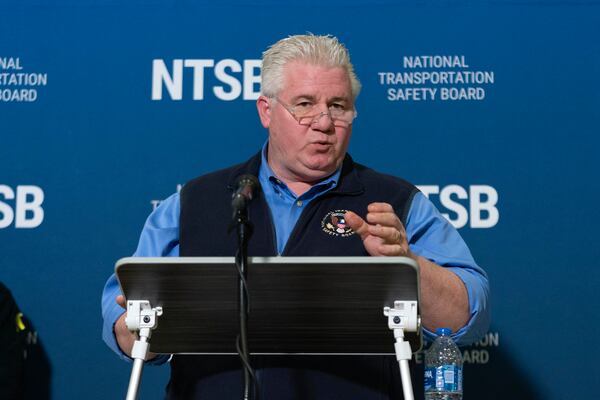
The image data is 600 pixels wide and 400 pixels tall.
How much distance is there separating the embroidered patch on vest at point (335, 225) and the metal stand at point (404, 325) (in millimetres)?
659

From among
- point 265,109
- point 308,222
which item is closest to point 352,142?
point 265,109

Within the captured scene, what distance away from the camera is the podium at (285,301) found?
5.70ft

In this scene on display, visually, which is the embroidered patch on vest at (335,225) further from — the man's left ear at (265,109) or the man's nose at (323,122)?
the man's left ear at (265,109)

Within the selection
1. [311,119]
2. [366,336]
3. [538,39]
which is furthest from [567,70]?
[366,336]

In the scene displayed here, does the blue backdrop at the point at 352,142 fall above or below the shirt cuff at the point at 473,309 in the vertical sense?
above

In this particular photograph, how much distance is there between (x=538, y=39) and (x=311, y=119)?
5.33 feet

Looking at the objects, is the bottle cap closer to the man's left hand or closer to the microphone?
the man's left hand

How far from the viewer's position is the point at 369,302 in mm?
1869

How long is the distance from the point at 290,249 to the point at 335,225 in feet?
0.49

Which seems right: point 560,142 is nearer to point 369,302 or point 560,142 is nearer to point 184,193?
point 184,193

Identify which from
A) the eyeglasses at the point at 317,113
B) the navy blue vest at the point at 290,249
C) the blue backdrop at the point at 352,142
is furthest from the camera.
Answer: the blue backdrop at the point at 352,142

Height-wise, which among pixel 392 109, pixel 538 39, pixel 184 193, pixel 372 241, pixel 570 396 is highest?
pixel 538 39

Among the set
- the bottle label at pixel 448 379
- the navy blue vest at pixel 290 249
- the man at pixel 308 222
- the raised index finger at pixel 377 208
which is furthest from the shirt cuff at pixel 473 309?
the raised index finger at pixel 377 208

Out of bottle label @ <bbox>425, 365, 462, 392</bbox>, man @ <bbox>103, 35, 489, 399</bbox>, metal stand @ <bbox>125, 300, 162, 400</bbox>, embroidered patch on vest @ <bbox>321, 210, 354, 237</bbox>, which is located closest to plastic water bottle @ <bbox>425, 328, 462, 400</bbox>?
bottle label @ <bbox>425, 365, 462, 392</bbox>
